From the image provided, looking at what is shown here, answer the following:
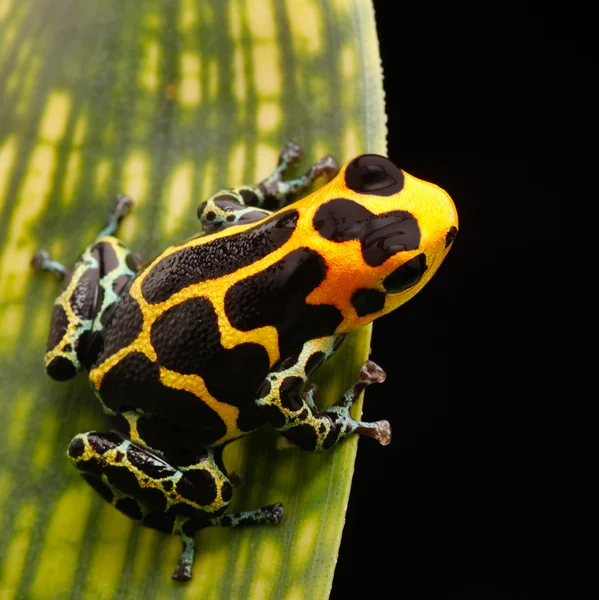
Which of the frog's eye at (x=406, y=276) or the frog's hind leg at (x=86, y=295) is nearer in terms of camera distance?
the frog's eye at (x=406, y=276)

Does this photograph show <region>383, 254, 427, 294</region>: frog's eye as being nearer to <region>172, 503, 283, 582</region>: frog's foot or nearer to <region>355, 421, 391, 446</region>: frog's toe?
<region>355, 421, 391, 446</region>: frog's toe

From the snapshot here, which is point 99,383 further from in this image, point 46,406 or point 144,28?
point 144,28

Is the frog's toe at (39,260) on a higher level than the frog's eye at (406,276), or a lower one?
lower

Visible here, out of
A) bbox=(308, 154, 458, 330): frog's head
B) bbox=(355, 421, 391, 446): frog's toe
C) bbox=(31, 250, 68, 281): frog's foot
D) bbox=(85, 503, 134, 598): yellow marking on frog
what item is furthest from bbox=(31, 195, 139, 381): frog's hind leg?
bbox=(355, 421, 391, 446): frog's toe

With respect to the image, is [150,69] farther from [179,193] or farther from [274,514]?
[274,514]

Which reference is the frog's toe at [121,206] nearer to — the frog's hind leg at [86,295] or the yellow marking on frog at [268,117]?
the frog's hind leg at [86,295]

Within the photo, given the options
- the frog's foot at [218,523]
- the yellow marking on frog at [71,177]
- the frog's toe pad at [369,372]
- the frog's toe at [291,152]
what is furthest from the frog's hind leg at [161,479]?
the frog's toe at [291,152]

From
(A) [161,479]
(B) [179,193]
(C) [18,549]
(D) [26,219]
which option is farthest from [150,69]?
(C) [18,549]
